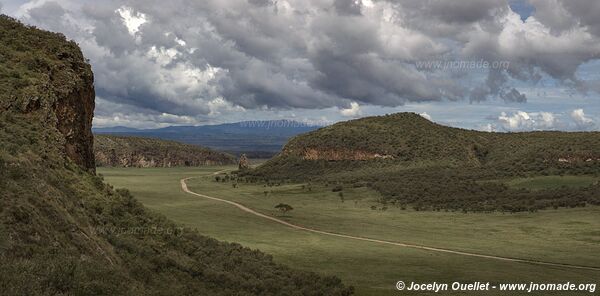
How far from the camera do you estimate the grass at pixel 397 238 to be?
1410 inches

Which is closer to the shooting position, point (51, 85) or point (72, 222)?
point (72, 222)

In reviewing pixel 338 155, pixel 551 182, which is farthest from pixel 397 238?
pixel 338 155

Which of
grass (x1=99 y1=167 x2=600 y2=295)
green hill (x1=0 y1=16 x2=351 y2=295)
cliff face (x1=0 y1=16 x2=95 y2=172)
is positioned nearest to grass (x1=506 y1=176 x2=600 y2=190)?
grass (x1=99 y1=167 x2=600 y2=295)

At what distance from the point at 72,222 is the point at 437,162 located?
124 metres

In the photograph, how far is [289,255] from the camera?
41625 millimetres

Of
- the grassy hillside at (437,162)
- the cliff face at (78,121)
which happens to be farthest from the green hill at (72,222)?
the grassy hillside at (437,162)

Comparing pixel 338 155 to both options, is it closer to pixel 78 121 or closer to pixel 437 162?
pixel 437 162

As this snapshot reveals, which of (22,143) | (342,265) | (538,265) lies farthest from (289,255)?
(22,143)

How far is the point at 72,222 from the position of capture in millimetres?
22031

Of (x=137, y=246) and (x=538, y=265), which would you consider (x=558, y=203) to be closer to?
(x=538, y=265)

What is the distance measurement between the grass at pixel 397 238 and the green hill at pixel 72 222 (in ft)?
20.9

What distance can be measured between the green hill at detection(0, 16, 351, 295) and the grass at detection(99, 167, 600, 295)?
636 centimetres

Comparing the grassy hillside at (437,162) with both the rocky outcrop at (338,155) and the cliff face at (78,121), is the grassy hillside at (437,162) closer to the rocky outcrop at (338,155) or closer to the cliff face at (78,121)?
the rocky outcrop at (338,155)

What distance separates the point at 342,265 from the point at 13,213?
24740mm
